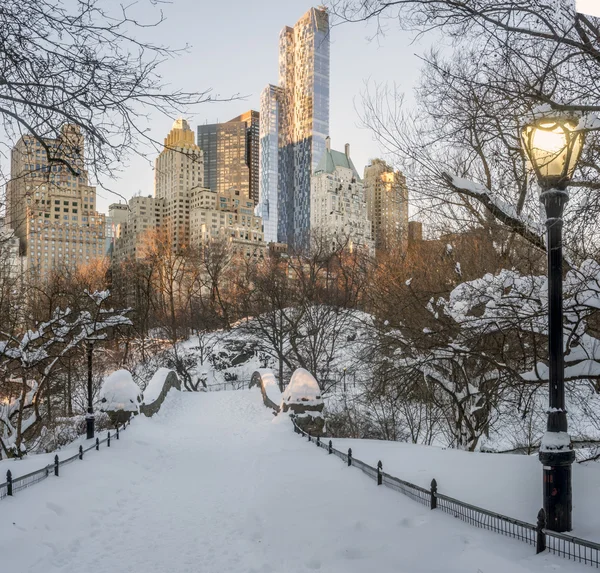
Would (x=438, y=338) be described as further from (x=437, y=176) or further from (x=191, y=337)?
(x=191, y=337)

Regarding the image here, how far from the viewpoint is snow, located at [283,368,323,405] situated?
17344 mm

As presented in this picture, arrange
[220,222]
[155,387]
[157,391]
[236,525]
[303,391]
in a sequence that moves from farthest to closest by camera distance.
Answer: [220,222], [155,387], [157,391], [303,391], [236,525]

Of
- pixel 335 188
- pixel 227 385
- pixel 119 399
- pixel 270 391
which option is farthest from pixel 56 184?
pixel 335 188

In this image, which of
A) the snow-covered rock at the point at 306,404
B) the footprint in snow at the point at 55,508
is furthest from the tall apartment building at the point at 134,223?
the footprint in snow at the point at 55,508

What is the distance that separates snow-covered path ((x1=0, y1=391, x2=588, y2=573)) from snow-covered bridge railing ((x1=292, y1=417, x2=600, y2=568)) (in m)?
0.14

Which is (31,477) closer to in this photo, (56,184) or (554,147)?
(56,184)

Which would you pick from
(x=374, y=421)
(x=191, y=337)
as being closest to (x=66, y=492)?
(x=374, y=421)

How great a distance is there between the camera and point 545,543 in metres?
5.20

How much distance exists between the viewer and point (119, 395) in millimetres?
18078

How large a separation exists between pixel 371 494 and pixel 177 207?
133246mm

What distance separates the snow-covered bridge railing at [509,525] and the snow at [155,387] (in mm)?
14616

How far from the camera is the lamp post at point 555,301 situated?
5402 mm

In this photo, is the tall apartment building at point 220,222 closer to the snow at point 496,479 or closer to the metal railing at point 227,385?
the metal railing at point 227,385

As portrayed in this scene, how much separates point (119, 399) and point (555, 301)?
15.5 meters
